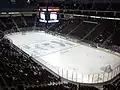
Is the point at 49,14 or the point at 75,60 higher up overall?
the point at 49,14

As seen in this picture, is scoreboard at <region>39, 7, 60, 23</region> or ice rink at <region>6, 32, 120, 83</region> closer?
ice rink at <region>6, 32, 120, 83</region>

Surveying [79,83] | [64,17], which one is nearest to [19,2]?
[64,17]

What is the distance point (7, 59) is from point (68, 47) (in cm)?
609

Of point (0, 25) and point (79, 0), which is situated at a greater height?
point (79, 0)

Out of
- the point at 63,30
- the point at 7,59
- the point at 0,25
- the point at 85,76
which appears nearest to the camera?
the point at 85,76

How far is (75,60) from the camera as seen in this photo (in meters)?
11.8

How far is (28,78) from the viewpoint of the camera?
27.2ft

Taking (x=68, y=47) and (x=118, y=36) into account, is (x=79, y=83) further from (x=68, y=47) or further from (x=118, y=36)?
(x=118, y=36)

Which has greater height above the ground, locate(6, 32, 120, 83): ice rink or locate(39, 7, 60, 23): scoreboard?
locate(39, 7, 60, 23): scoreboard

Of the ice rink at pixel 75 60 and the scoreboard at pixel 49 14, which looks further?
the scoreboard at pixel 49 14

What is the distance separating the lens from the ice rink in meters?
9.45

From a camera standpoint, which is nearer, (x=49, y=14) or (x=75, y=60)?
(x=75, y=60)

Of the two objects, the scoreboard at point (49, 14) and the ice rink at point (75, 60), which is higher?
the scoreboard at point (49, 14)

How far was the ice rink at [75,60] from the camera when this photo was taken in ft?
31.0
